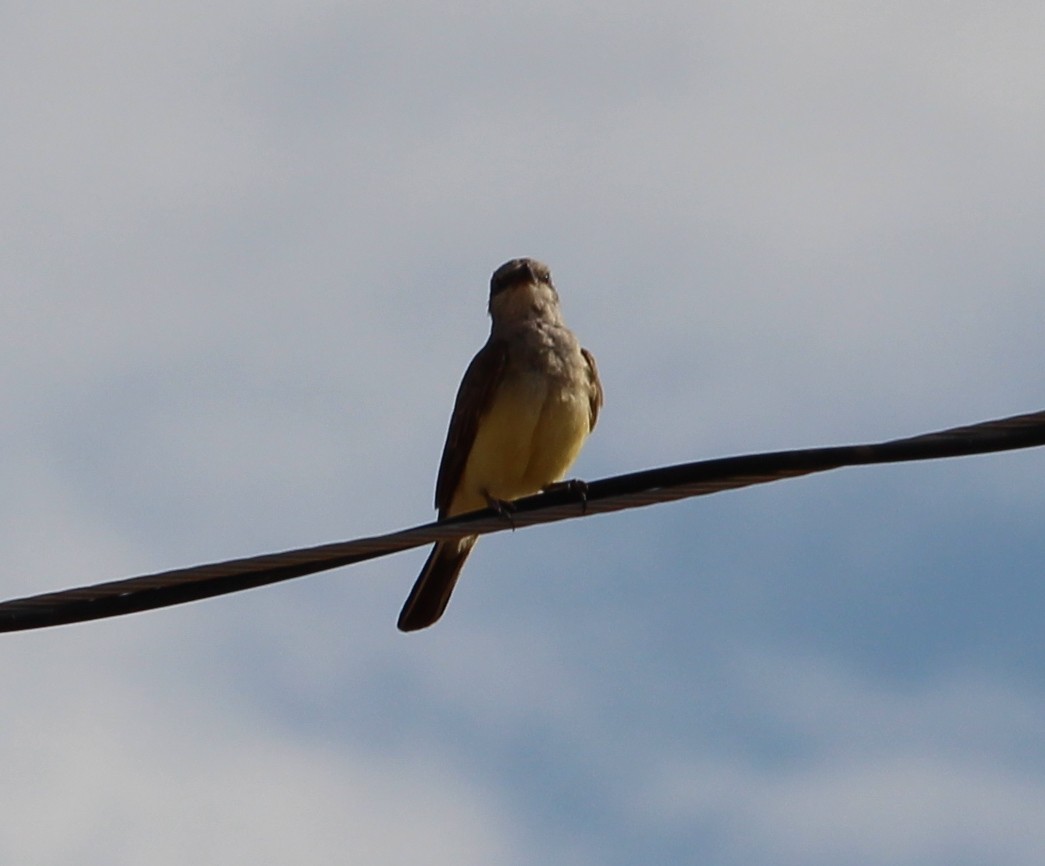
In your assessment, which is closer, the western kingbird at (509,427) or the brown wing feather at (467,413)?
the western kingbird at (509,427)

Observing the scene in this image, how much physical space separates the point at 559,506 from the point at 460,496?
4.41 meters

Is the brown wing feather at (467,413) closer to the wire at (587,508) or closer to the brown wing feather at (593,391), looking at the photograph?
the brown wing feather at (593,391)

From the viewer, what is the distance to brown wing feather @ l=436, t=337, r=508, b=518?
10055mm

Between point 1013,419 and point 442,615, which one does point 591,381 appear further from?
point 1013,419

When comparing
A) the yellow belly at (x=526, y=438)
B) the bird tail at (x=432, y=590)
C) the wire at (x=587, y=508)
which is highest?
the wire at (x=587, y=508)

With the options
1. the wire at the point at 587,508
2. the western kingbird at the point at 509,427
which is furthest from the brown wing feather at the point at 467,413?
the wire at the point at 587,508

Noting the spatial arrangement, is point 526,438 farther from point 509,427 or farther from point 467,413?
point 467,413

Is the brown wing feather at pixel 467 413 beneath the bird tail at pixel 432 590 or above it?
above

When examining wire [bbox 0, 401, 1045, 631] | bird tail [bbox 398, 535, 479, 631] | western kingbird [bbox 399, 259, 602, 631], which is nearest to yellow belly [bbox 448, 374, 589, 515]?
western kingbird [bbox 399, 259, 602, 631]

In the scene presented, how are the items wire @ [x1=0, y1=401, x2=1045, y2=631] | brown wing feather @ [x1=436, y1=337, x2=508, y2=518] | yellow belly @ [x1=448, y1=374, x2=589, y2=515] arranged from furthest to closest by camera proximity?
brown wing feather @ [x1=436, y1=337, x2=508, y2=518], yellow belly @ [x1=448, y1=374, x2=589, y2=515], wire @ [x1=0, y1=401, x2=1045, y2=631]

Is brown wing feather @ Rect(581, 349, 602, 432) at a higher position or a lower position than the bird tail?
higher

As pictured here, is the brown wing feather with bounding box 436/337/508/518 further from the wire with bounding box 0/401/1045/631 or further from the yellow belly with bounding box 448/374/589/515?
the wire with bounding box 0/401/1045/631

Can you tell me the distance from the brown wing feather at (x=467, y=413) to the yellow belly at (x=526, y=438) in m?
0.09

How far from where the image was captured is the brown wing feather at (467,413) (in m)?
10.1
